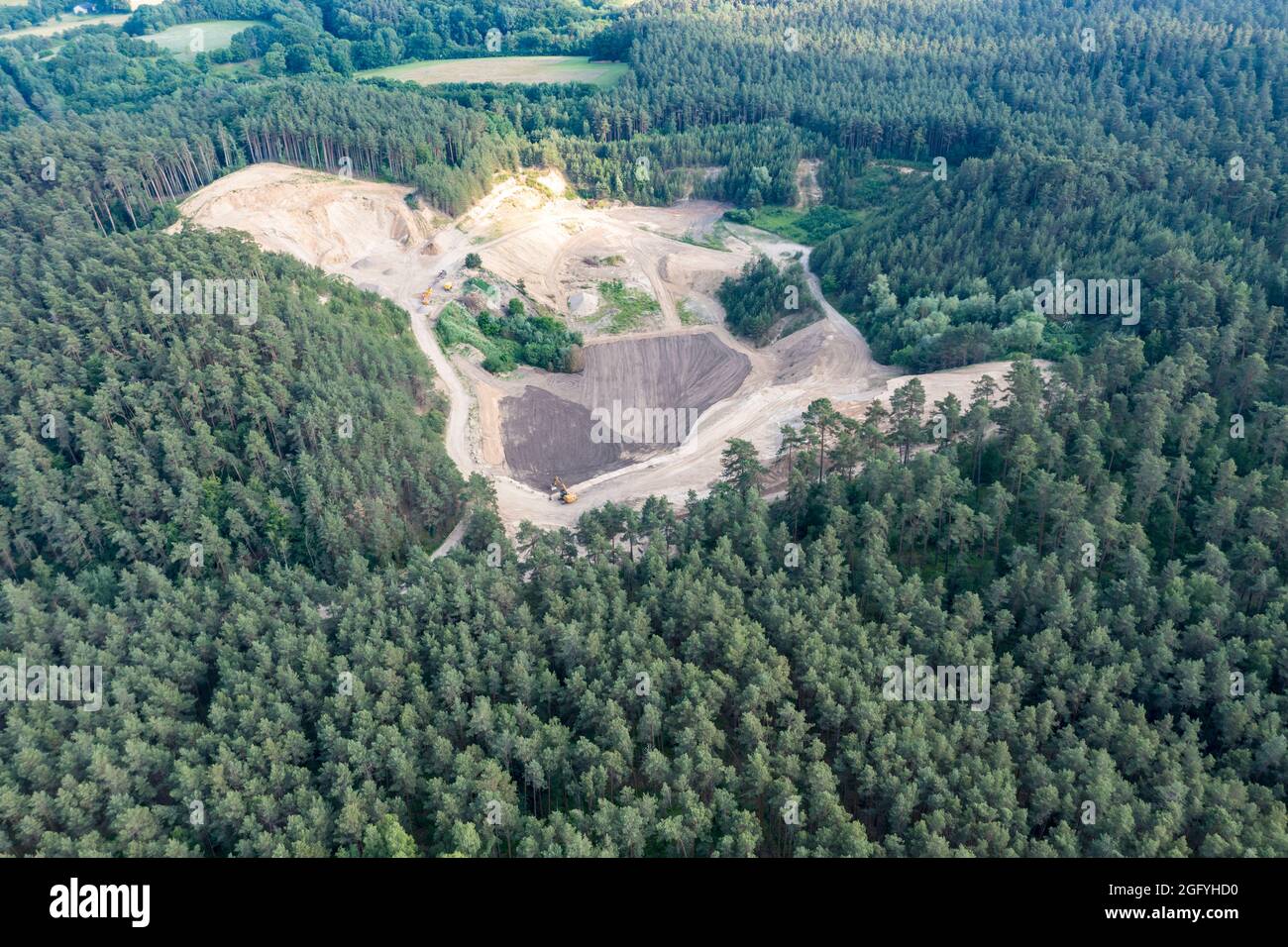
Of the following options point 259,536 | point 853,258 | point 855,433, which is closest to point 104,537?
point 259,536

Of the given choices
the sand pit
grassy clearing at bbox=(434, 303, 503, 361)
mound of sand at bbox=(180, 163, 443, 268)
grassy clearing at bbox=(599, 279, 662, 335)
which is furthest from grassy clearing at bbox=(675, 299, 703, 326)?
mound of sand at bbox=(180, 163, 443, 268)

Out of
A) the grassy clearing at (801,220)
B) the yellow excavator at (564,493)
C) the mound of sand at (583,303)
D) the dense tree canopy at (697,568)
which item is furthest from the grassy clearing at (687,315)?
the yellow excavator at (564,493)

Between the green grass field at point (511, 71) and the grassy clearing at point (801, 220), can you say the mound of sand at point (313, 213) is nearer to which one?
the grassy clearing at point (801, 220)

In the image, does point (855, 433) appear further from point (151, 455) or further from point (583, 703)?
point (151, 455)

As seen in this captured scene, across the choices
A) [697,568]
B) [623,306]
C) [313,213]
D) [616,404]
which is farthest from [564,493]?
[313,213]

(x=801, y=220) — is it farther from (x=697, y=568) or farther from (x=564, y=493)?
(x=697, y=568)

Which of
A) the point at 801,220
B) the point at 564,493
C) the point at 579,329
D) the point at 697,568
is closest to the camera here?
the point at 697,568
